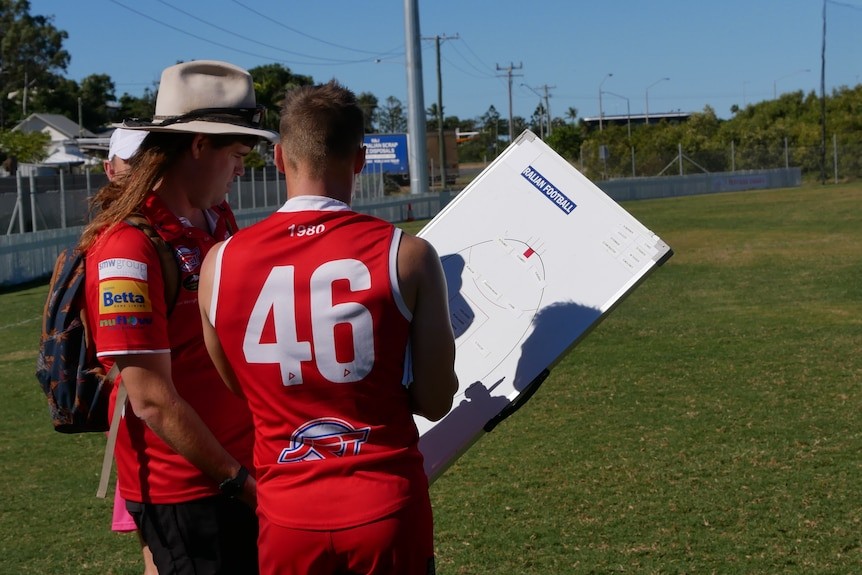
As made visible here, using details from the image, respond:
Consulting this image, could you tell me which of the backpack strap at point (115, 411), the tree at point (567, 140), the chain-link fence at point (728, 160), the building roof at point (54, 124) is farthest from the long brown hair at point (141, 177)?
the building roof at point (54, 124)

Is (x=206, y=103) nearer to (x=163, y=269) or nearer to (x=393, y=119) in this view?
(x=163, y=269)

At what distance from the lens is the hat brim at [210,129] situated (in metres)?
2.75

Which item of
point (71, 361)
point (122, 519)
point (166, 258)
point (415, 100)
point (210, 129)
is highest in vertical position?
point (415, 100)

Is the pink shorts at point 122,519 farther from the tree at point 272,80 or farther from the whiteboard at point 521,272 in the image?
the tree at point 272,80

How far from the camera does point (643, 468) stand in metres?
6.52

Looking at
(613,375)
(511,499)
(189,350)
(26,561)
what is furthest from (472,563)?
(613,375)

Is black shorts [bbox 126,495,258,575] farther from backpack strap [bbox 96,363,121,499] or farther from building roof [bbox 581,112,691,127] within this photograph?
building roof [bbox 581,112,691,127]

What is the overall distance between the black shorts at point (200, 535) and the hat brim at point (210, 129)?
3.12 feet

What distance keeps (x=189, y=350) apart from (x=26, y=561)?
136 inches

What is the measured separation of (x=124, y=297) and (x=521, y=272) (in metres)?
1.28

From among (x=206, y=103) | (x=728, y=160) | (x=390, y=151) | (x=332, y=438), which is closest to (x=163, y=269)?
(x=206, y=103)

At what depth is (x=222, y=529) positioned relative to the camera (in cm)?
278

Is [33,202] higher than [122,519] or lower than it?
higher

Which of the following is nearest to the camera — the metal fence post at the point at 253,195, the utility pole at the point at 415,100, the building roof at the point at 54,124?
the metal fence post at the point at 253,195
